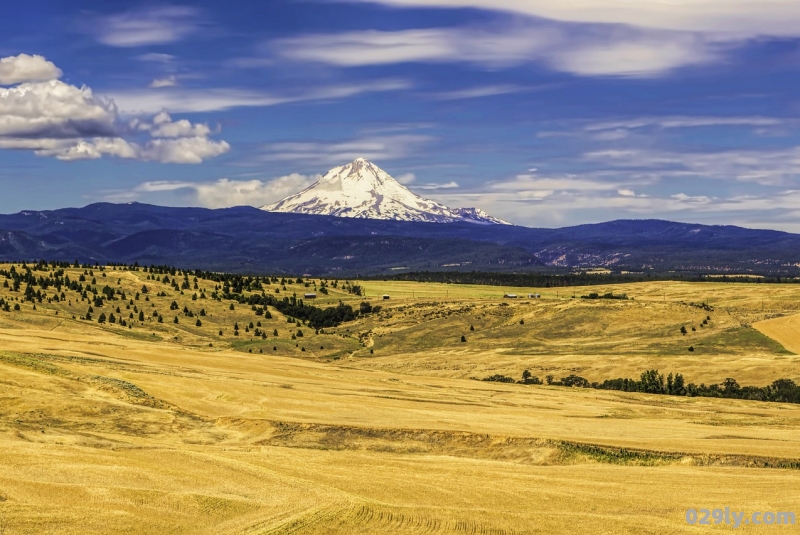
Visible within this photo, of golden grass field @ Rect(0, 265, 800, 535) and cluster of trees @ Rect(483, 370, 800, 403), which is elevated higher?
golden grass field @ Rect(0, 265, 800, 535)

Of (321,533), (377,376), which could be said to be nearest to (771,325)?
(377,376)

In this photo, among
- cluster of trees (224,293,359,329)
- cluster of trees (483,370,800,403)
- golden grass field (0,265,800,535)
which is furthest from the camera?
cluster of trees (224,293,359,329)

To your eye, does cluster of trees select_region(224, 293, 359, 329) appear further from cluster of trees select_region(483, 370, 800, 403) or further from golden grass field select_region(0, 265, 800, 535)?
cluster of trees select_region(483, 370, 800, 403)

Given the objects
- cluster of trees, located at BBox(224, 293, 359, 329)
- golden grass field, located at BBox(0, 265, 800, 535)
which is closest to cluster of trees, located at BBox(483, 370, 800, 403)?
golden grass field, located at BBox(0, 265, 800, 535)

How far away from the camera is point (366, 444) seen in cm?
5431

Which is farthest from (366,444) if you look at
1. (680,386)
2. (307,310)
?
(307,310)

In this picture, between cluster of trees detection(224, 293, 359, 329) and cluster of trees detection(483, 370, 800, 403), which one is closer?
cluster of trees detection(483, 370, 800, 403)

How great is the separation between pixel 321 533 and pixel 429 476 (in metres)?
10.7

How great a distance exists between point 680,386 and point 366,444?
5008 cm

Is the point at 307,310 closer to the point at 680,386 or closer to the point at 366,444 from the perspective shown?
the point at 680,386

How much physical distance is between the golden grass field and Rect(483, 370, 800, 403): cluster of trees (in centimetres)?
365

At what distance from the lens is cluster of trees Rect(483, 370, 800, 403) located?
89312 millimetres

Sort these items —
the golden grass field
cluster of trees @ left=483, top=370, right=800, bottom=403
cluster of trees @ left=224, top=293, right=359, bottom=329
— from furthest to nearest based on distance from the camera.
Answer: cluster of trees @ left=224, top=293, right=359, bottom=329 → cluster of trees @ left=483, top=370, right=800, bottom=403 → the golden grass field

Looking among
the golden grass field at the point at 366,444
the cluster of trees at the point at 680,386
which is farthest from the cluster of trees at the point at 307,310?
the cluster of trees at the point at 680,386
